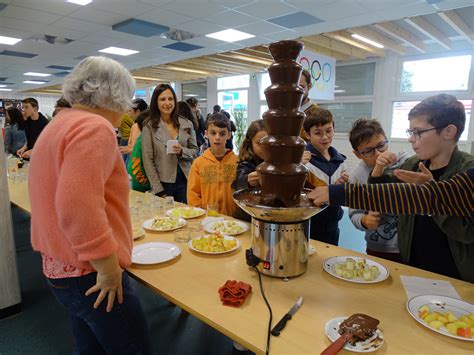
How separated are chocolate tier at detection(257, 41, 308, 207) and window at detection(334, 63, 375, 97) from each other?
746cm

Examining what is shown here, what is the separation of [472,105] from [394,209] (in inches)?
271

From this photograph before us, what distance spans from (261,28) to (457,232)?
195 inches

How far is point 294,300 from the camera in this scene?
1.13 metres

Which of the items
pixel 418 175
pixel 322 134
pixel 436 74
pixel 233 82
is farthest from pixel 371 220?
pixel 233 82

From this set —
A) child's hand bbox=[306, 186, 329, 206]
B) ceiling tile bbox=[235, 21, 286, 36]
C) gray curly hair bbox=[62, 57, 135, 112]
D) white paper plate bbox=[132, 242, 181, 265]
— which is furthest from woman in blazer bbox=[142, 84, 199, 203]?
ceiling tile bbox=[235, 21, 286, 36]

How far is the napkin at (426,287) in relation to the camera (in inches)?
45.9

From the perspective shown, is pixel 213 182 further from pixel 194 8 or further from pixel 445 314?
pixel 194 8

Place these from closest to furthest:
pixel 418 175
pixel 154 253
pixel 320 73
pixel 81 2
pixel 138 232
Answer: pixel 418 175 → pixel 154 253 → pixel 138 232 → pixel 81 2 → pixel 320 73

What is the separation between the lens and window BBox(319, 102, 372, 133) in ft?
26.2

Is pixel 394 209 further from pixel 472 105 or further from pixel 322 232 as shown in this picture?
pixel 472 105

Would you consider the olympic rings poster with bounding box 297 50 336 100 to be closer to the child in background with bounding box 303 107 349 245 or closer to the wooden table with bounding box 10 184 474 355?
the child in background with bounding box 303 107 349 245

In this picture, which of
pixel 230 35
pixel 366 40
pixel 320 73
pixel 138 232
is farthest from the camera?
pixel 366 40

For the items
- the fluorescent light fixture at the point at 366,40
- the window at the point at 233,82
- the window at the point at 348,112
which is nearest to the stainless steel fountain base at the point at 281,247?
the fluorescent light fixture at the point at 366,40

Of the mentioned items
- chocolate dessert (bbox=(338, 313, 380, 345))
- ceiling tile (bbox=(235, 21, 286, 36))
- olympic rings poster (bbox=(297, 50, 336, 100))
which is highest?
ceiling tile (bbox=(235, 21, 286, 36))
